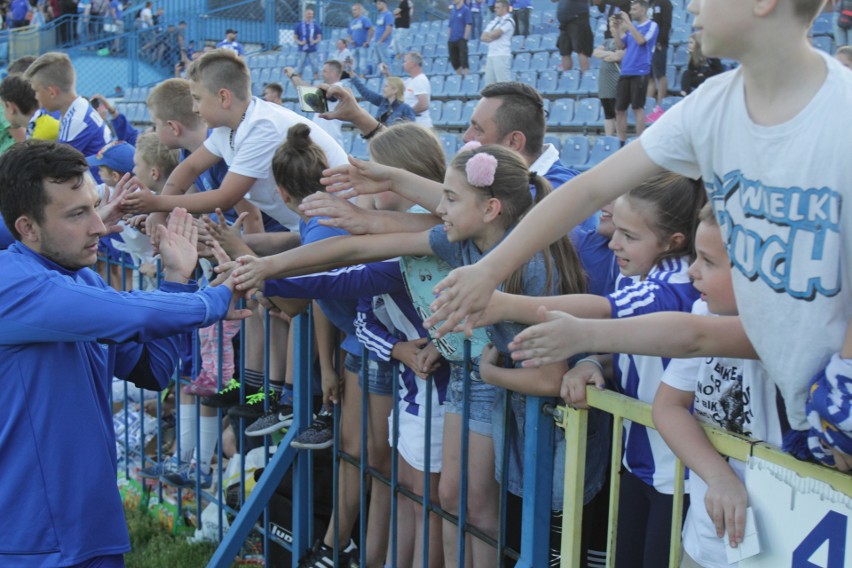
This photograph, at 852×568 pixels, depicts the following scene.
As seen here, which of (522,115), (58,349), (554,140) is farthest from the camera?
(554,140)

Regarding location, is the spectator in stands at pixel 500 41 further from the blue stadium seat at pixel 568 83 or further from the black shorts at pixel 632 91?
the black shorts at pixel 632 91

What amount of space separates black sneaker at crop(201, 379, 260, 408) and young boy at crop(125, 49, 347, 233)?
0.78 metres

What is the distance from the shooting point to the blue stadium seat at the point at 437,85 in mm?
14758

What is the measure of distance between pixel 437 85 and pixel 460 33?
932 millimetres

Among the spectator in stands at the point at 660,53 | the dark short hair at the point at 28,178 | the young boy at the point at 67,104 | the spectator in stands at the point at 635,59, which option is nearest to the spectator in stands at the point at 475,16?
the spectator in stands at the point at 660,53

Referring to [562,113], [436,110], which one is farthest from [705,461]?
[436,110]

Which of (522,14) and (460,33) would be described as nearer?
(460,33)

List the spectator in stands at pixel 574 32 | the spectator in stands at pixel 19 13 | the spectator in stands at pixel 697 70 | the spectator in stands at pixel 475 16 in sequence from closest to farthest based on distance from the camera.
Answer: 1. the spectator in stands at pixel 697 70
2. the spectator in stands at pixel 574 32
3. the spectator in stands at pixel 475 16
4. the spectator in stands at pixel 19 13

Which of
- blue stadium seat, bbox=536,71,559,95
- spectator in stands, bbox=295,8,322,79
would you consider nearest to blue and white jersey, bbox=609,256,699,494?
blue stadium seat, bbox=536,71,559,95

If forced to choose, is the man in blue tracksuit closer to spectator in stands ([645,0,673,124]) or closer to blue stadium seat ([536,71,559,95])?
spectator in stands ([645,0,673,124])

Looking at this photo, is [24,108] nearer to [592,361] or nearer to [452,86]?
[592,361]

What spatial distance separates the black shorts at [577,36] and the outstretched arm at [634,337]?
1105 centimetres

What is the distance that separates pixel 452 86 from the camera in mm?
14656

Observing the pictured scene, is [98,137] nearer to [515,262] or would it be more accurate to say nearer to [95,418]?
[95,418]
